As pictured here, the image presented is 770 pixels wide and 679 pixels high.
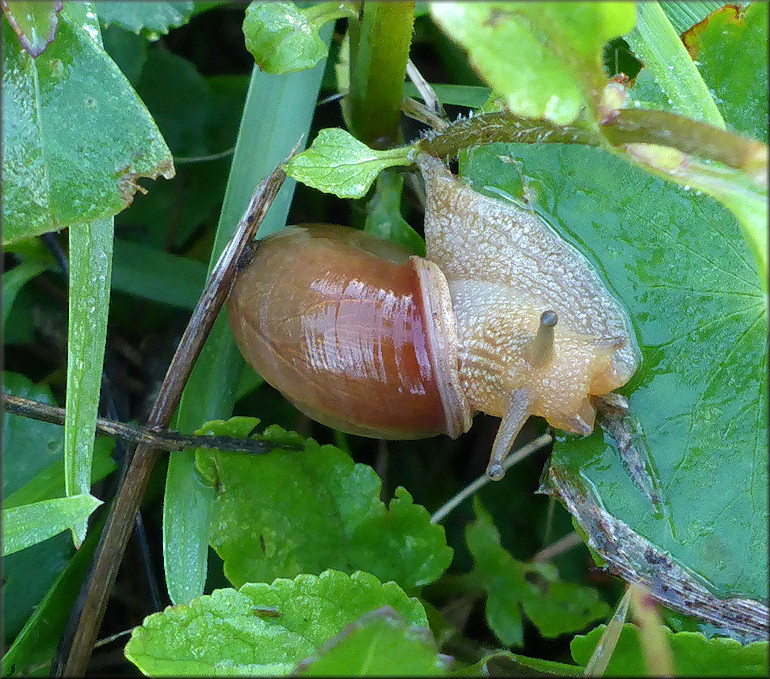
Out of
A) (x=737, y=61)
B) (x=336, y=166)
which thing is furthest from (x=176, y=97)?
(x=737, y=61)

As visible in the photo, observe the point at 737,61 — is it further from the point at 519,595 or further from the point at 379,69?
the point at 519,595

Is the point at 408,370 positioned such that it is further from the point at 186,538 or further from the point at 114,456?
the point at 114,456

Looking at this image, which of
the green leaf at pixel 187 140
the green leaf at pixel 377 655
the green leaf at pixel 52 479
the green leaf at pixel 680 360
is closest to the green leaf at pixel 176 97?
the green leaf at pixel 187 140

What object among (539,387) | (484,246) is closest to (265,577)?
(539,387)

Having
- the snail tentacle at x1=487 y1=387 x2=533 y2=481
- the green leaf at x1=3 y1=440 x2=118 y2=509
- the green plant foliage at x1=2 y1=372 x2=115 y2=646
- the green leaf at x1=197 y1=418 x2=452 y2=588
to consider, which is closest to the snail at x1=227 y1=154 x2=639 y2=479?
the snail tentacle at x1=487 y1=387 x2=533 y2=481

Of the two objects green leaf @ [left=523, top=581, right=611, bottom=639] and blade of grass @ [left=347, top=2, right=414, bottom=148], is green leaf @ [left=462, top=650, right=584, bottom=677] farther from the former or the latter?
blade of grass @ [left=347, top=2, right=414, bottom=148]

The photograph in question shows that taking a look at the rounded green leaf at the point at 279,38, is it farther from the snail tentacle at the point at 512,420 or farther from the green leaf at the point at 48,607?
the green leaf at the point at 48,607

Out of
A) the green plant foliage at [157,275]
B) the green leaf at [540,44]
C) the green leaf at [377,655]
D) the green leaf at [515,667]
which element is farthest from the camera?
the green plant foliage at [157,275]
